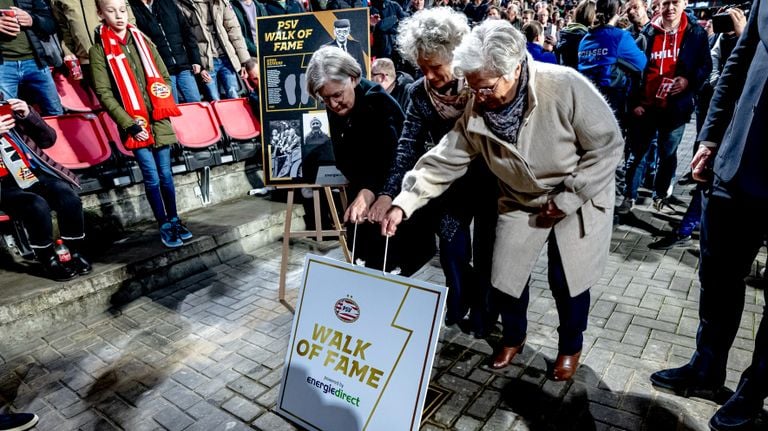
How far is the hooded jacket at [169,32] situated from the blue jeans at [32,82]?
1260 mm

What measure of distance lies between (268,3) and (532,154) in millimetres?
6188

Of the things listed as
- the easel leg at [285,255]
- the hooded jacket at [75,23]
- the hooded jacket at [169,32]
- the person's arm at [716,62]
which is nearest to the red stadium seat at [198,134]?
the hooded jacket at [169,32]

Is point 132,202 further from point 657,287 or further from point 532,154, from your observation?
point 657,287

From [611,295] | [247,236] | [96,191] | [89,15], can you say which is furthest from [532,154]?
[89,15]

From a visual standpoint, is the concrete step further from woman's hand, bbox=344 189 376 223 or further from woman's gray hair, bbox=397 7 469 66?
woman's gray hair, bbox=397 7 469 66

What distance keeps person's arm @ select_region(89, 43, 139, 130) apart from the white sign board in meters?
2.97

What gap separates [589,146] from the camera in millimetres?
2043

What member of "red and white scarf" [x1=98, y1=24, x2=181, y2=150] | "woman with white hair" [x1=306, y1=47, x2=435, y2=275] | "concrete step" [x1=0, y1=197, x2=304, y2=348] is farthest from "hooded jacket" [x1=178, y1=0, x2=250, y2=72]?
"woman with white hair" [x1=306, y1=47, x2=435, y2=275]

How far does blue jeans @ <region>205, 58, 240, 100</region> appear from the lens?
6.25 meters

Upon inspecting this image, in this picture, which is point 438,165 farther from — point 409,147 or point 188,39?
point 188,39

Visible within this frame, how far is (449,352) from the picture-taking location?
9.77ft

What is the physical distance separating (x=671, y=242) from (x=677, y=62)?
185 centimetres

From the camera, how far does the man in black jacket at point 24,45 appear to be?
4.11m

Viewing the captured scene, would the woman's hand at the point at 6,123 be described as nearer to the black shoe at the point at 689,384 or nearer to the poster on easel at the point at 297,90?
the poster on easel at the point at 297,90
